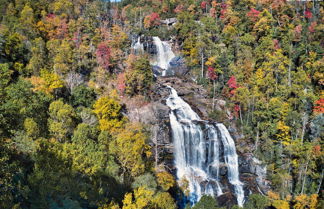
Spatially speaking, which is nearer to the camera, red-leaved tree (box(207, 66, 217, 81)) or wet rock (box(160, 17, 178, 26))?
red-leaved tree (box(207, 66, 217, 81))

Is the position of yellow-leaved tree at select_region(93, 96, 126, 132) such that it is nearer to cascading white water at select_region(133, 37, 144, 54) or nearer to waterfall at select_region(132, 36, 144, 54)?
cascading white water at select_region(133, 37, 144, 54)

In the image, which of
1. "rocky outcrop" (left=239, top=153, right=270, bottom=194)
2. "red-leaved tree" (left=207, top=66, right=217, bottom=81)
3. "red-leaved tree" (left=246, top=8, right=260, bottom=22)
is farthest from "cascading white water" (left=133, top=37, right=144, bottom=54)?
"rocky outcrop" (left=239, top=153, right=270, bottom=194)

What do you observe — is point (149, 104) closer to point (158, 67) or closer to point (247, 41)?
point (158, 67)

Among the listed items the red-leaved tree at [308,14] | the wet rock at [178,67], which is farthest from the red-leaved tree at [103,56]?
the red-leaved tree at [308,14]

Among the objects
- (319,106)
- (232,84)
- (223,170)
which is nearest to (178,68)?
(232,84)

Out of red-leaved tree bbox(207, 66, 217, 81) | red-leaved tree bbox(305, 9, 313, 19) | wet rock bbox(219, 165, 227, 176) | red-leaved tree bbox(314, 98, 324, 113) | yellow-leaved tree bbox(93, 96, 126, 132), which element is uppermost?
red-leaved tree bbox(305, 9, 313, 19)

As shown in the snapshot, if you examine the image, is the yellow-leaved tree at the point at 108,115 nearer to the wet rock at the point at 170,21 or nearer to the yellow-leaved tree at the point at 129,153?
the yellow-leaved tree at the point at 129,153
